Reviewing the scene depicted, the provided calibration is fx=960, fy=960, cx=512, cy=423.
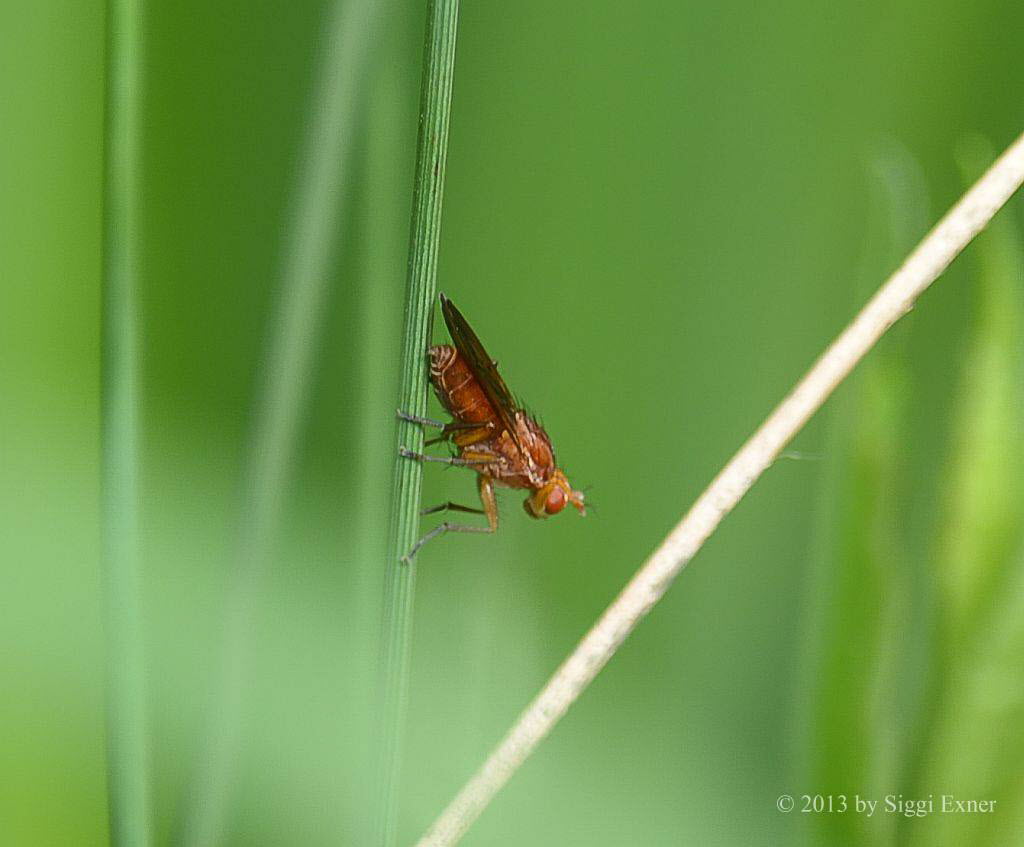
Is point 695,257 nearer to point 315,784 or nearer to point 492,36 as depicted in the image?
point 492,36

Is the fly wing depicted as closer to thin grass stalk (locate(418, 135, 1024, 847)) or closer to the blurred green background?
the blurred green background

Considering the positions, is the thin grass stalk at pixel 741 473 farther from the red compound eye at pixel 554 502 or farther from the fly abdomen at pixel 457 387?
the red compound eye at pixel 554 502

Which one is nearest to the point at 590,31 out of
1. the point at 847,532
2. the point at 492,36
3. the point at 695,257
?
the point at 492,36

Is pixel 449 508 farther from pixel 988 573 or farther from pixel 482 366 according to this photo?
pixel 988 573

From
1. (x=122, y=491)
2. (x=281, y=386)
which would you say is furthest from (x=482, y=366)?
(x=122, y=491)

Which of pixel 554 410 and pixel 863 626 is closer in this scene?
pixel 863 626
